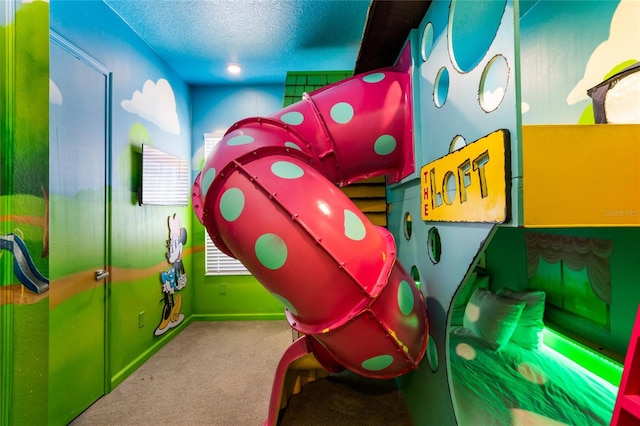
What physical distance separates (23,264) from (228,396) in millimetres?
1536

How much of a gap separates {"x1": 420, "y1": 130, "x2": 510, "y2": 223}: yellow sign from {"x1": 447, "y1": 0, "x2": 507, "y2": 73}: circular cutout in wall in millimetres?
363

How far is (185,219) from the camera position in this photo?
11.4ft

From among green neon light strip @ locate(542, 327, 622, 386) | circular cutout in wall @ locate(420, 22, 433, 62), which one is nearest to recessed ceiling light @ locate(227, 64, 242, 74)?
circular cutout in wall @ locate(420, 22, 433, 62)

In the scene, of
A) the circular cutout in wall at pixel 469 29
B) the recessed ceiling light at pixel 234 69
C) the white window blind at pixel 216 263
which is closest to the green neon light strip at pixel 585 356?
the circular cutout in wall at pixel 469 29

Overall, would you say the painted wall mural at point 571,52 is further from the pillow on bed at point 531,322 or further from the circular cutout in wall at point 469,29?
the pillow on bed at point 531,322

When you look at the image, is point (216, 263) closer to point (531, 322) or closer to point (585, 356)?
point (531, 322)

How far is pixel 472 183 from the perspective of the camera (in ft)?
3.27

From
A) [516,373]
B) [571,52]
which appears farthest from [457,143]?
[516,373]

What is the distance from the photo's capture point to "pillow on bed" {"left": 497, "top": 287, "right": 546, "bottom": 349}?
6.14 ft

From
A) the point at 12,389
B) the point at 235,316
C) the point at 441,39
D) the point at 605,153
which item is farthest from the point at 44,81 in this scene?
the point at 235,316

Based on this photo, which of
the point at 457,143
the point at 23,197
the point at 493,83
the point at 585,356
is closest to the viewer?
the point at 493,83

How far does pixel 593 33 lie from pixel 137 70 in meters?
3.28

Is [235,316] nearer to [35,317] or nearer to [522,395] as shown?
[35,317]

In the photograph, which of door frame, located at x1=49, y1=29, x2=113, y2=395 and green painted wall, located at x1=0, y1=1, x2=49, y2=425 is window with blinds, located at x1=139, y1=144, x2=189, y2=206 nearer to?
door frame, located at x1=49, y1=29, x2=113, y2=395
